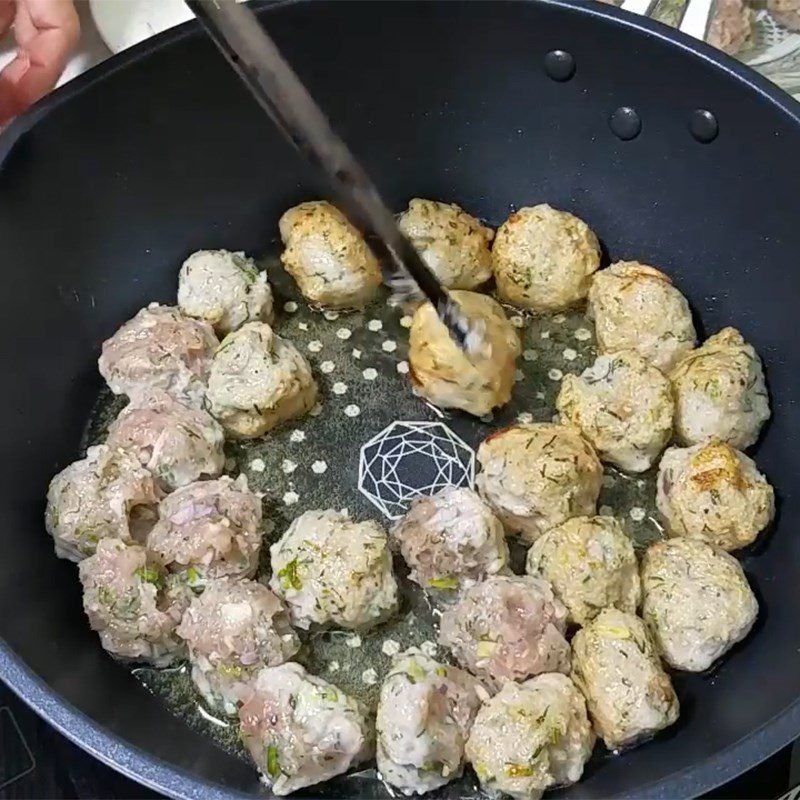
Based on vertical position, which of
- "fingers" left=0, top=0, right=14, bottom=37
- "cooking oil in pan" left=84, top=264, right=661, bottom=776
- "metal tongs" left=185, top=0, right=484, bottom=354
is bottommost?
"cooking oil in pan" left=84, top=264, right=661, bottom=776

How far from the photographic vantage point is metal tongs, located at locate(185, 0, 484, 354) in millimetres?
Result: 1069

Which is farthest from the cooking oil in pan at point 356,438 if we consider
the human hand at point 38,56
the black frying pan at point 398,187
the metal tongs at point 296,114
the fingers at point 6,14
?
the fingers at point 6,14

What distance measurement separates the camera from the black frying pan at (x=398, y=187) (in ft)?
4.33

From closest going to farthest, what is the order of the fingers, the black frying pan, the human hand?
the black frying pan
the human hand
the fingers

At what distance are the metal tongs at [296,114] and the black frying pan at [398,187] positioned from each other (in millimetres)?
388

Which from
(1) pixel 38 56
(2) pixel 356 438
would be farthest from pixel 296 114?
(1) pixel 38 56

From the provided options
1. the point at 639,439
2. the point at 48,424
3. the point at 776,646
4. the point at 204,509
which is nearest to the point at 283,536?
the point at 204,509

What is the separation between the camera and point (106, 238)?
5.21 ft

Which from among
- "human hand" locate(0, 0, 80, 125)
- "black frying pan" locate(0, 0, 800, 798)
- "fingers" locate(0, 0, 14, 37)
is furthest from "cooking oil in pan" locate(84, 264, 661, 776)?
"fingers" locate(0, 0, 14, 37)

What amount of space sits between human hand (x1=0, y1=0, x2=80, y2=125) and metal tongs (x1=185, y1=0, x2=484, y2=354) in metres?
0.52

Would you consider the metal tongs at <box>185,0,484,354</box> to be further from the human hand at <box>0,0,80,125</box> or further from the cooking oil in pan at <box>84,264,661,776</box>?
the human hand at <box>0,0,80,125</box>

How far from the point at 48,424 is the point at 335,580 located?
505mm

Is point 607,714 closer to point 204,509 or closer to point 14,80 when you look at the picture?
point 204,509

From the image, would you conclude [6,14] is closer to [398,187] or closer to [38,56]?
[38,56]
